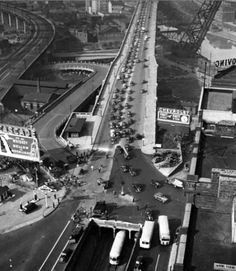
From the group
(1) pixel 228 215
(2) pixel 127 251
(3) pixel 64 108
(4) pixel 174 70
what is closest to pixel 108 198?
(2) pixel 127 251

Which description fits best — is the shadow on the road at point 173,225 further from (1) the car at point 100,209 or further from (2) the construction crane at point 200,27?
(2) the construction crane at point 200,27

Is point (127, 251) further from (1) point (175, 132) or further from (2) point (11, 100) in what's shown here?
(2) point (11, 100)

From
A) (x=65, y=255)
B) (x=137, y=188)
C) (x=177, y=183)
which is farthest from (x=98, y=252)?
(x=177, y=183)

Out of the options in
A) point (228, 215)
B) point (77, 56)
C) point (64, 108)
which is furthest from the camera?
point (77, 56)

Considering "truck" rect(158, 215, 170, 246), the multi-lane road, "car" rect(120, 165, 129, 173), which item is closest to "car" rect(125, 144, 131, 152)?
the multi-lane road

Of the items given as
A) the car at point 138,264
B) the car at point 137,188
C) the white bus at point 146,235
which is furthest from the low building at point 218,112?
the car at point 138,264

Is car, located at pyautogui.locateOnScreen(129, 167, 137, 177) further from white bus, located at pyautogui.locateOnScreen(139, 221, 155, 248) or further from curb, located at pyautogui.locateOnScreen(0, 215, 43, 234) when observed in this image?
curb, located at pyautogui.locateOnScreen(0, 215, 43, 234)
